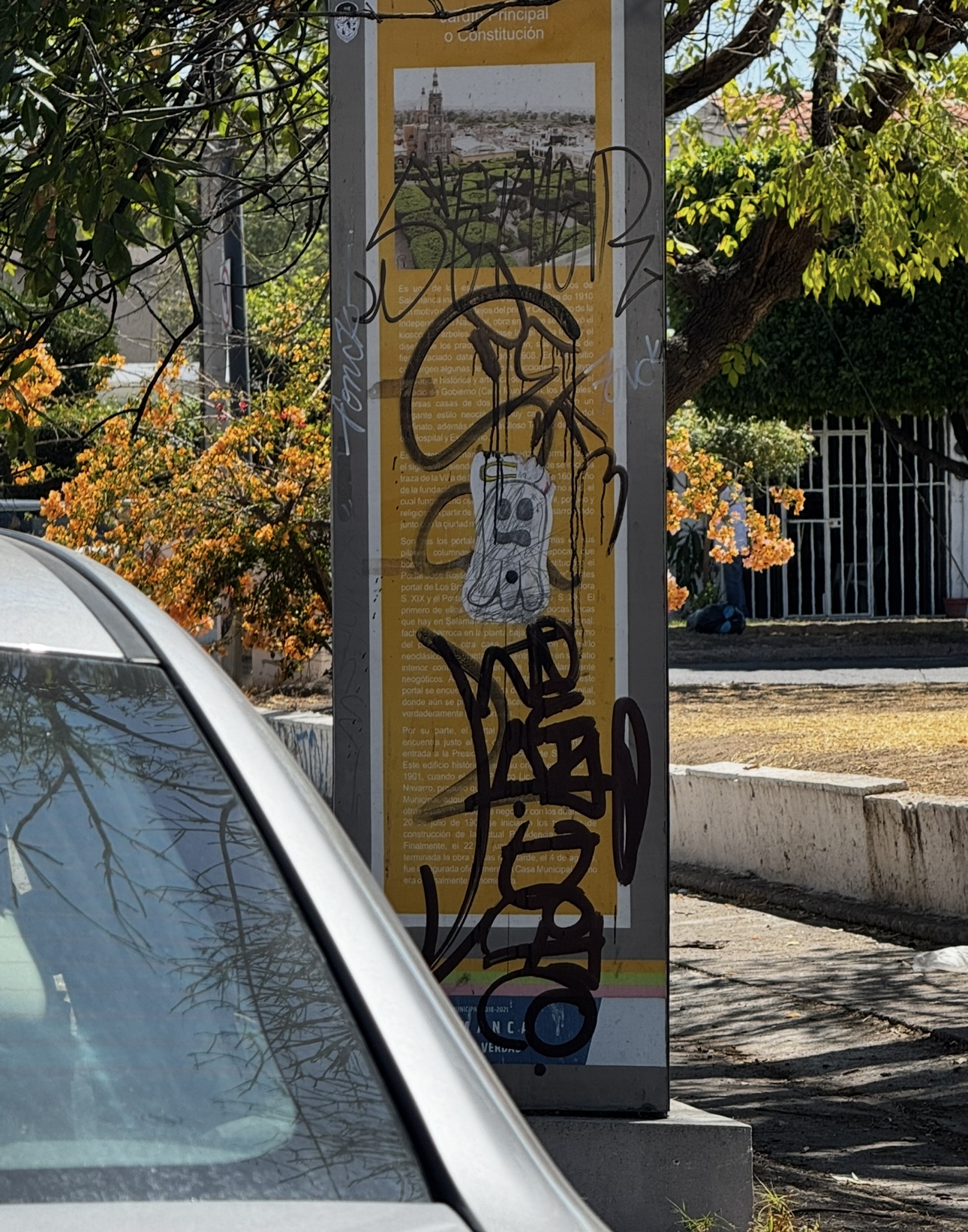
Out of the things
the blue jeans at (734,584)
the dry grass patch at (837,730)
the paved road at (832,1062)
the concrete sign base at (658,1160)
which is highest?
the blue jeans at (734,584)

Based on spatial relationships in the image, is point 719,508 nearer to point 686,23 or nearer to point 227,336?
point 227,336

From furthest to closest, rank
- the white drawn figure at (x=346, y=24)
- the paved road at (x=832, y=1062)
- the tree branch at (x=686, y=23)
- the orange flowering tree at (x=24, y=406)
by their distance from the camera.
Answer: the tree branch at (x=686, y=23) → the orange flowering tree at (x=24, y=406) → the paved road at (x=832, y=1062) → the white drawn figure at (x=346, y=24)

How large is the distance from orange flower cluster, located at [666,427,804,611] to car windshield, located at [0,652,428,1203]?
388 inches

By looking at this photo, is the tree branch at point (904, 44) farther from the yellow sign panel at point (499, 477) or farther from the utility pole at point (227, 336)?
the utility pole at point (227, 336)

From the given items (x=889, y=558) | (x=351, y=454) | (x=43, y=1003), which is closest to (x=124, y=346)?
(x=889, y=558)

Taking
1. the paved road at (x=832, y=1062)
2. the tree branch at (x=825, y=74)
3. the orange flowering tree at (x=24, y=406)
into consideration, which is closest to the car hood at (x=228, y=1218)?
the paved road at (x=832, y=1062)

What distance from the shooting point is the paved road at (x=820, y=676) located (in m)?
17.5

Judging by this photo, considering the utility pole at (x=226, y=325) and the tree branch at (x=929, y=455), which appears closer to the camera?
the utility pole at (x=226, y=325)

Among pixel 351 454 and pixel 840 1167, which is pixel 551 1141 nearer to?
pixel 840 1167

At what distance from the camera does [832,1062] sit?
19.5 feet

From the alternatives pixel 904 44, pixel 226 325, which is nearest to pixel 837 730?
pixel 904 44

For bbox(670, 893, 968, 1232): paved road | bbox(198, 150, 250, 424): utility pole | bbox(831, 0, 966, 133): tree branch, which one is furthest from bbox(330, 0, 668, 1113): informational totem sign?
bbox(198, 150, 250, 424): utility pole

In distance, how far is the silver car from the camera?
1297mm

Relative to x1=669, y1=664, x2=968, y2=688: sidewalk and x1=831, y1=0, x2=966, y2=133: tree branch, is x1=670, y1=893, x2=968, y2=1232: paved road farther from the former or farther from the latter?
x1=669, y1=664, x2=968, y2=688: sidewalk
